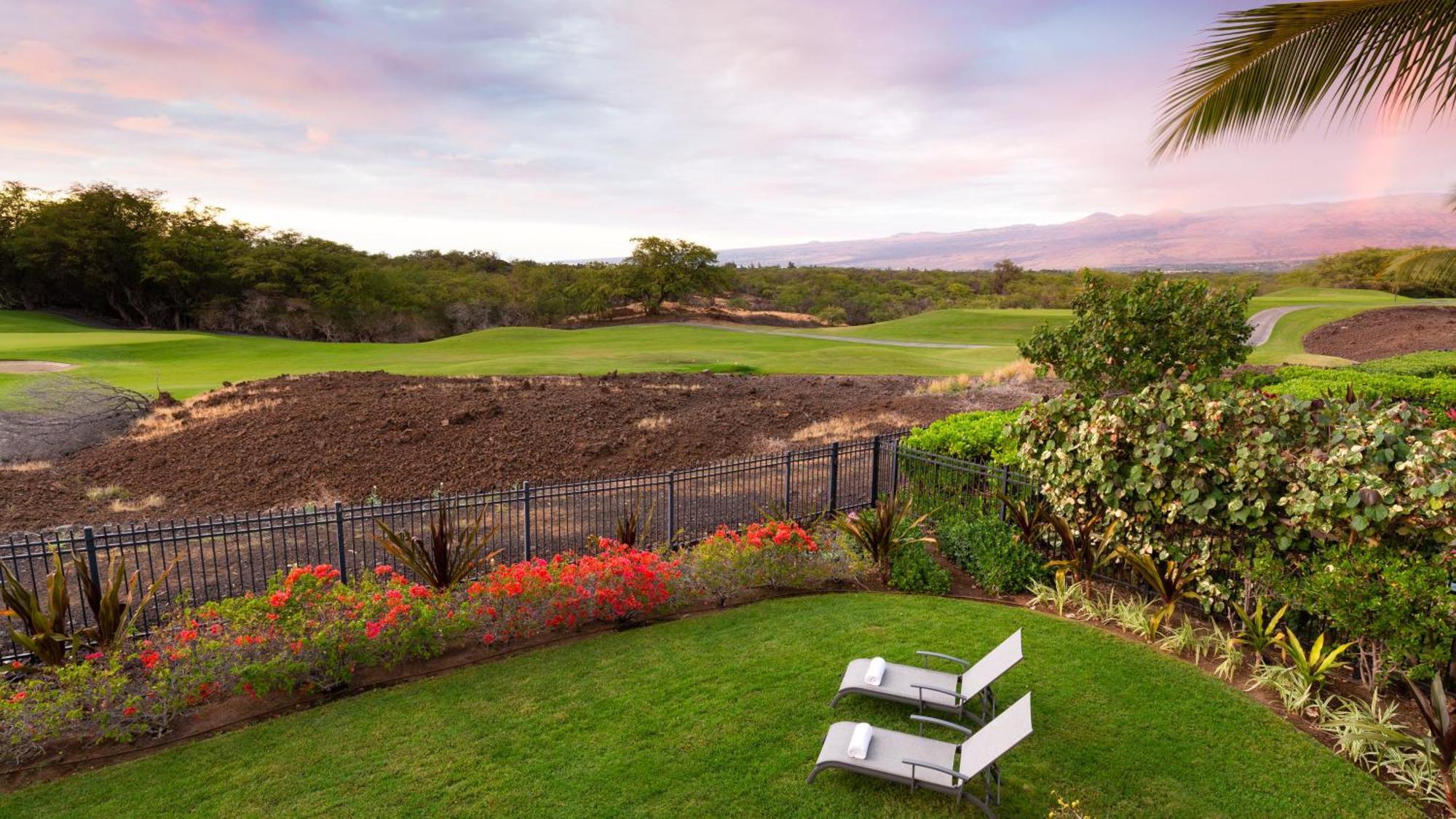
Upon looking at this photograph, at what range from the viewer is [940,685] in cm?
556

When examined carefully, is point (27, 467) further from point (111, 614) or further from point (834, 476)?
point (834, 476)

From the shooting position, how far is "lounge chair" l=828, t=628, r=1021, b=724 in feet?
17.3

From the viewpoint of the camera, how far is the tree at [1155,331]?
32.8 ft

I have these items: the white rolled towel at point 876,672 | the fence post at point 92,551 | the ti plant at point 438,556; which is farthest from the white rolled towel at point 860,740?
the fence post at point 92,551

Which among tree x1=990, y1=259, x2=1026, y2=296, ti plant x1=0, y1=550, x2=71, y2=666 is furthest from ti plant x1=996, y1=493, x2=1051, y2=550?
tree x1=990, y1=259, x2=1026, y2=296

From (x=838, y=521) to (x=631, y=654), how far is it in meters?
3.57

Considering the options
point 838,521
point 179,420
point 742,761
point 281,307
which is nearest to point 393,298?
point 281,307

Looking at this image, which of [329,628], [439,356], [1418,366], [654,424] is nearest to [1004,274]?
[1418,366]

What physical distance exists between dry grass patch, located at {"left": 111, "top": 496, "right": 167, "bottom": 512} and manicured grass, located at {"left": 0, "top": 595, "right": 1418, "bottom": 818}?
26.5 feet

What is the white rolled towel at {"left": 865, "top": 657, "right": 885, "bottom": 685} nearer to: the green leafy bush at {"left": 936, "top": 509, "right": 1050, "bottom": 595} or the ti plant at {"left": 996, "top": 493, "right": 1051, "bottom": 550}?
the green leafy bush at {"left": 936, "top": 509, "right": 1050, "bottom": 595}

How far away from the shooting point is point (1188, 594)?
6.93 metres

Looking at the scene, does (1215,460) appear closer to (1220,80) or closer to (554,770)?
(1220,80)

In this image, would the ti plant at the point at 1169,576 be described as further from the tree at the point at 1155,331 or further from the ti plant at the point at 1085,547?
the tree at the point at 1155,331

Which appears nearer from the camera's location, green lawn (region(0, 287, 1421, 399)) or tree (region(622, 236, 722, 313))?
green lawn (region(0, 287, 1421, 399))
